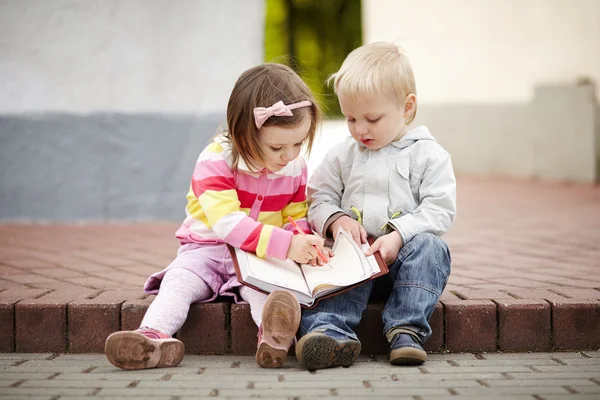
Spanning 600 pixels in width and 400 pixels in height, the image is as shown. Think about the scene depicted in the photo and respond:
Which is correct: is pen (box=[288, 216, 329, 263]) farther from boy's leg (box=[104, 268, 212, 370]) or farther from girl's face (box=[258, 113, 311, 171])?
boy's leg (box=[104, 268, 212, 370])

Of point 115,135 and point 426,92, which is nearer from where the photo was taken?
point 115,135

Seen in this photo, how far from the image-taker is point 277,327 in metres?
2.52

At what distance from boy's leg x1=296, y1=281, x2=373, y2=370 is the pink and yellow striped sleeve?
0.76 ft

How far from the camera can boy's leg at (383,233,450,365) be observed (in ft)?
8.69

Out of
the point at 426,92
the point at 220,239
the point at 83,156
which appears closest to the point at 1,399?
the point at 220,239

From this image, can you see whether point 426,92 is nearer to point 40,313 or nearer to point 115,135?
point 115,135

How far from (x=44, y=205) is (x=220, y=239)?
2.83 metres

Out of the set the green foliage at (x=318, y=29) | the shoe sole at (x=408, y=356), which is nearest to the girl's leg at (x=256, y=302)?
the shoe sole at (x=408, y=356)

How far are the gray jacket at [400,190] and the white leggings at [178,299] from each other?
37 cm

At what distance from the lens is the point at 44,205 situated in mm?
5367

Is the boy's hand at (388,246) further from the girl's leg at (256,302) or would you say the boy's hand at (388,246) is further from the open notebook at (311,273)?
the girl's leg at (256,302)

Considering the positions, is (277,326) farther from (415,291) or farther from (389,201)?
(389,201)

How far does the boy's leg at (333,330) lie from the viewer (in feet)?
8.23

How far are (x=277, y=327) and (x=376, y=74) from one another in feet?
3.09
